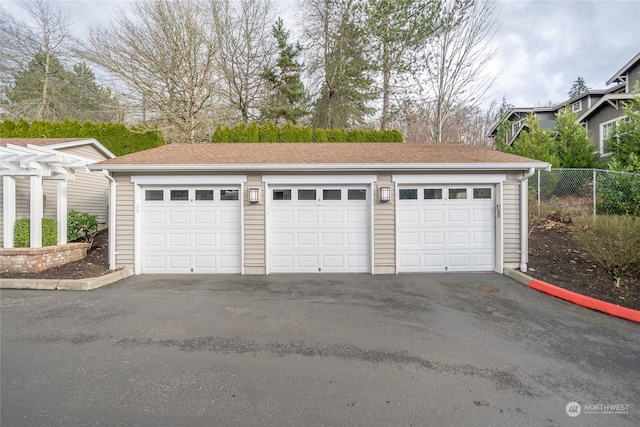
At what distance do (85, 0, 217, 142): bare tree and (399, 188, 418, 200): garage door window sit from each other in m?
9.93

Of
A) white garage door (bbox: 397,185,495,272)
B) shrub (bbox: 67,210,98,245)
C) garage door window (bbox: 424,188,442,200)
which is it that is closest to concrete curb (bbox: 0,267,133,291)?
shrub (bbox: 67,210,98,245)

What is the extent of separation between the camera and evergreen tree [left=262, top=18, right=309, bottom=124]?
1449cm

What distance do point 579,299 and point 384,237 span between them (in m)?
3.49

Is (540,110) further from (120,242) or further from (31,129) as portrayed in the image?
(31,129)

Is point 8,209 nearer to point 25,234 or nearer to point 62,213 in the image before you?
point 25,234

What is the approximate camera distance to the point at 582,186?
9.29 meters

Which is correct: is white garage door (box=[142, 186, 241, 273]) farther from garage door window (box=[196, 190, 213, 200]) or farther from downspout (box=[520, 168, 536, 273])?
downspout (box=[520, 168, 536, 273])

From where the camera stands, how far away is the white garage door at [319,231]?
6.51 meters

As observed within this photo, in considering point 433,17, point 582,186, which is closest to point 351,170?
point 582,186

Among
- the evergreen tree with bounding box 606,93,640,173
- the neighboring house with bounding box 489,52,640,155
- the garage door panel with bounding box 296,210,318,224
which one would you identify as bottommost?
the garage door panel with bounding box 296,210,318,224

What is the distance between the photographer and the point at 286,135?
36.6 feet

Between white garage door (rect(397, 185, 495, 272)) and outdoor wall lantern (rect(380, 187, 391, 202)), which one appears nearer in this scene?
outdoor wall lantern (rect(380, 187, 391, 202))

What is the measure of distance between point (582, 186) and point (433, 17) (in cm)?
902

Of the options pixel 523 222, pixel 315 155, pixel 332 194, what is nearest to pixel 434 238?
pixel 523 222
